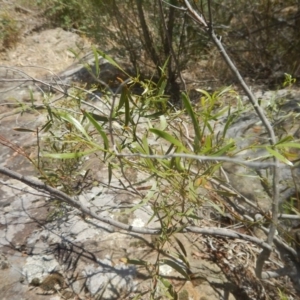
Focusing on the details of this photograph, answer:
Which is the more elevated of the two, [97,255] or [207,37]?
[207,37]

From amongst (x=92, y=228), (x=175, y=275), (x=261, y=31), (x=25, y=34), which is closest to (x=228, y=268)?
(x=175, y=275)

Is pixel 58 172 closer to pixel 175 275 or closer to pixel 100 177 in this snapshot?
pixel 100 177

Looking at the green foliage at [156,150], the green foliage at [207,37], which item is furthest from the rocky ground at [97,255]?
the green foliage at [207,37]

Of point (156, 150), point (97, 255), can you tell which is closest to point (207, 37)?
point (156, 150)

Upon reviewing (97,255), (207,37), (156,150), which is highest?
(207,37)

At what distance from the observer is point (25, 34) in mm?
4254

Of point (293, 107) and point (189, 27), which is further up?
point (189, 27)

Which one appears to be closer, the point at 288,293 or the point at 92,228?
the point at 288,293

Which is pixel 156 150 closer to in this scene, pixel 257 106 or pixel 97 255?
pixel 257 106

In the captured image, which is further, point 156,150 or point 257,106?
point 156,150

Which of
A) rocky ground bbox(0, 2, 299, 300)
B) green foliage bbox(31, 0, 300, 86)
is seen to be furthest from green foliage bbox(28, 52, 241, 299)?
green foliage bbox(31, 0, 300, 86)

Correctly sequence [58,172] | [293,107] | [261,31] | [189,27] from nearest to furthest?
[58,172], [293,107], [189,27], [261,31]

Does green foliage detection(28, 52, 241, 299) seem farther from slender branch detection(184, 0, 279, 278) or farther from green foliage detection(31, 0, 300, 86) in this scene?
green foliage detection(31, 0, 300, 86)

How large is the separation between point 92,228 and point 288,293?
31.3 inches
